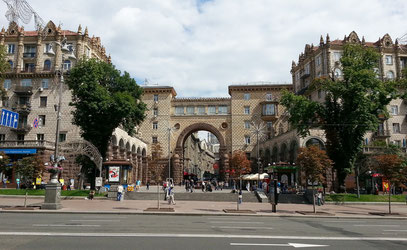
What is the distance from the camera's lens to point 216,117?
60.0 metres

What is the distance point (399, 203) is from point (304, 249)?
84.6 ft

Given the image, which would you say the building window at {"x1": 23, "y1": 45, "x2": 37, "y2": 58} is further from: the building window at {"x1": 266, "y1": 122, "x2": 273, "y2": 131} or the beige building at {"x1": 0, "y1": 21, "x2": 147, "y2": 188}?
the building window at {"x1": 266, "y1": 122, "x2": 273, "y2": 131}

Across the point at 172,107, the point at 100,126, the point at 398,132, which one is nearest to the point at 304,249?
the point at 100,126

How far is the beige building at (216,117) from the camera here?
191ft

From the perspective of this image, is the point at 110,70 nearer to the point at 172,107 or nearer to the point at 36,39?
the point at 36,39

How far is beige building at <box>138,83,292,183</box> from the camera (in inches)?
2296

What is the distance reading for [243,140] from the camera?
58375 millimetres

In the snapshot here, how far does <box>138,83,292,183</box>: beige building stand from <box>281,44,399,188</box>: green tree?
2514 cm

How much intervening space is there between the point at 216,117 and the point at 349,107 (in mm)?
31318

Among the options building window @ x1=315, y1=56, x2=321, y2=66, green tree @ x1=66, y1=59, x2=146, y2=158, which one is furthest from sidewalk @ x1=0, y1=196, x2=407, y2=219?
building window @ x1=315, y1=56, x2=321, y2=66

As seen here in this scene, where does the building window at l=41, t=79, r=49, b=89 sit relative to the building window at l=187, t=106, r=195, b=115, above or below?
above

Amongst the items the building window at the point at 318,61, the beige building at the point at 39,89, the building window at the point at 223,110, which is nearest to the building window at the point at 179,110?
the building window at the point at 223,110

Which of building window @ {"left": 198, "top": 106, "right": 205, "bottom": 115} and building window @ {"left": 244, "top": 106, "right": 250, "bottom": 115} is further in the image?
building window @ {"left": 198, "top": 106, "right": 205, "bottom": 115}

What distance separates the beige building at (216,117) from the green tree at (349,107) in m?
25.1
